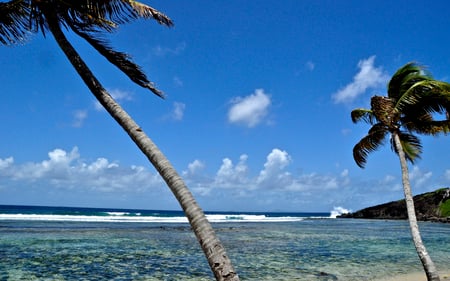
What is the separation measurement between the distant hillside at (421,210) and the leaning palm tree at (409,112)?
5237 cm

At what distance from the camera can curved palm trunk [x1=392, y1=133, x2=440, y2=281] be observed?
10562mm

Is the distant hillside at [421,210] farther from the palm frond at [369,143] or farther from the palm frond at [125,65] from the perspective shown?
the palm frond at [125,65]

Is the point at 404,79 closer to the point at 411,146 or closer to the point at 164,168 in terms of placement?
the point at 411,146

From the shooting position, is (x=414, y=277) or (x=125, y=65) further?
(x=414, y=277)

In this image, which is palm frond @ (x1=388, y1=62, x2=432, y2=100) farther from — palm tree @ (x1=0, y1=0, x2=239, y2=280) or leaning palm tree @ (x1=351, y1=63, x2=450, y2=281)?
palm tree @ (x1=0, y1=0, x2=239, y2=280)

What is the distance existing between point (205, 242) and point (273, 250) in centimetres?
1858

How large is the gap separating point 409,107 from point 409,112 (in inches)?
8.9

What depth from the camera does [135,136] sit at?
253 inches

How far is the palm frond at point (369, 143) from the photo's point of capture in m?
12.5

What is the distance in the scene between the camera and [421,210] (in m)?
76.0

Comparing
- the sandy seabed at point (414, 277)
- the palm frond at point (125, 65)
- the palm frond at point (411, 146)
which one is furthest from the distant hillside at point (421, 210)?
the palm frond at point (125, 65)

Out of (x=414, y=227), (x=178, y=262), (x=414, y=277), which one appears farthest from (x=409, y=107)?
(x=178, y=262)

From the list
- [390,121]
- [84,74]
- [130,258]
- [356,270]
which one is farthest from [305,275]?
[84,74]

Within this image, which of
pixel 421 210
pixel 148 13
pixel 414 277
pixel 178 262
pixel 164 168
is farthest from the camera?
pixel 421 210
